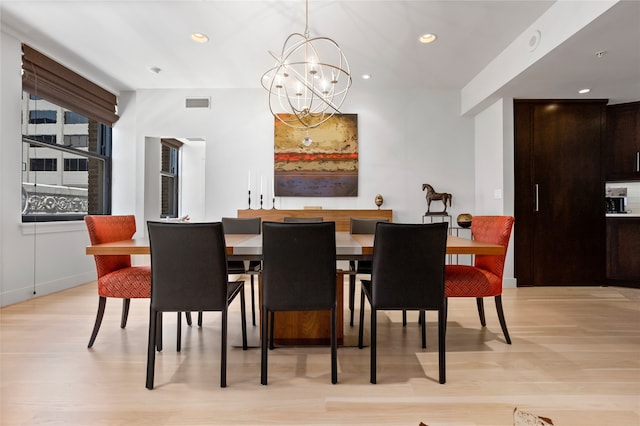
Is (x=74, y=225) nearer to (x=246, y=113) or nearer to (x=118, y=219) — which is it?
(x=118, y=219)

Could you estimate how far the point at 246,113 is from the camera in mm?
4852

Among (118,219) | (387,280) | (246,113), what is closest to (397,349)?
(387,280)

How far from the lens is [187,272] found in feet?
5.67

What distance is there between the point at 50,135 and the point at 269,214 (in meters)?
2.70

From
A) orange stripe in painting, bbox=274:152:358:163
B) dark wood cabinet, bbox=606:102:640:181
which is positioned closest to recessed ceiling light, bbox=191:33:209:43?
orange stripe in painting, bbox=274:152:358:163

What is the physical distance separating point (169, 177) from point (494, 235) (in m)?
5.59

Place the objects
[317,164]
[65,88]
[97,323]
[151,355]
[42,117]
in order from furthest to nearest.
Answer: [317,164], [65,88], [42,117], [97,323], [151,355]

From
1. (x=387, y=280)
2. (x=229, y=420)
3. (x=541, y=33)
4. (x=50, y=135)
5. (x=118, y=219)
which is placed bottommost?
(x=229, y=420)

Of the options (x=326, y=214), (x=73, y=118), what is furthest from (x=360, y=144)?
(x=73, y=118)

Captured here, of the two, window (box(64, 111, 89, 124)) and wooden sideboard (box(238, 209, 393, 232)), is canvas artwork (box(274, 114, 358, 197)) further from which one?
window (box(64, 111, 89, 124))

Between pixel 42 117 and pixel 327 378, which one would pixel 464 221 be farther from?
pixel 42 117

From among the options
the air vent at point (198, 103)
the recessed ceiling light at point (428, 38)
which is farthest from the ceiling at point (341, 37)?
the air vent at point (198, 103)

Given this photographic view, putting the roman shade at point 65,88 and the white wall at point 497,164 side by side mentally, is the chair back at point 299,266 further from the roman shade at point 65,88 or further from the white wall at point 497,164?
the roman shade at point 65,88

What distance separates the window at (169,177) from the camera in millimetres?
5995
